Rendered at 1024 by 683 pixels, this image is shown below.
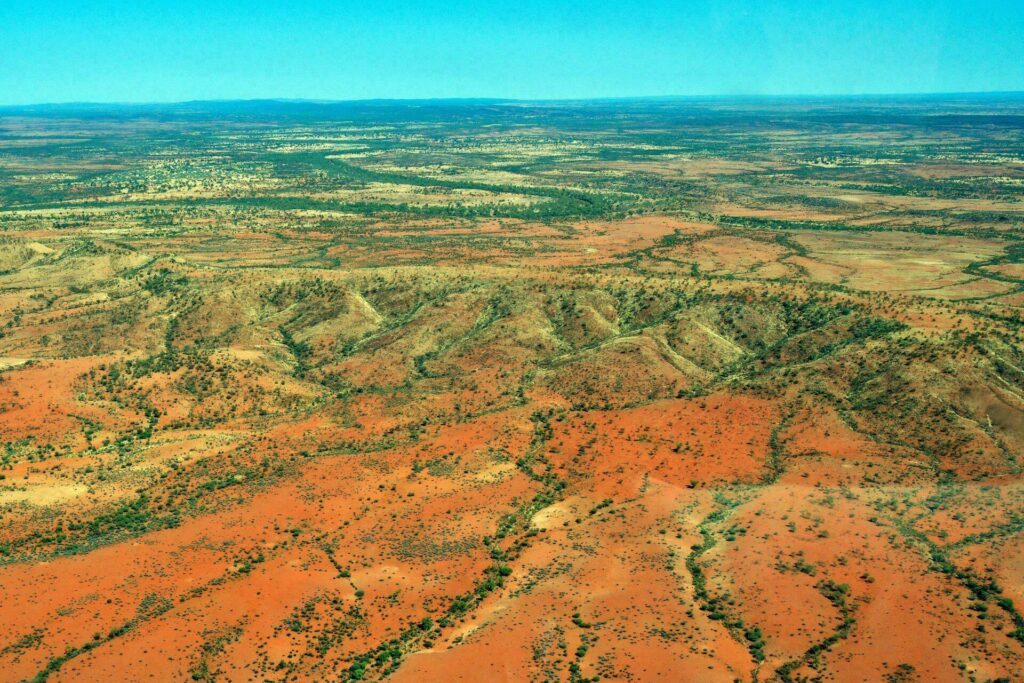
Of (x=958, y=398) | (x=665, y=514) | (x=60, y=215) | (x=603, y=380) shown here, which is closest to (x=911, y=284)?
(x=958, y=398)

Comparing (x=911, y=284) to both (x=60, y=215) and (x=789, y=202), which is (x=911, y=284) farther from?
(x=60, y=215)

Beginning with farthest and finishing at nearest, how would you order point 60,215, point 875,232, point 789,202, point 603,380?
point 789,202 → point 60,215 → point 875,232 → point 603,380

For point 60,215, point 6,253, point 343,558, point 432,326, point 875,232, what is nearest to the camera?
point 343,558

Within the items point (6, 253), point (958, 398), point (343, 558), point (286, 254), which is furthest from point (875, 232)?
point (6, 253)

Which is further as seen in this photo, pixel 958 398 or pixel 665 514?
pixel 958 398

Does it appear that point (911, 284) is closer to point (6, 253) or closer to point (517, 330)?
point (517, 330)

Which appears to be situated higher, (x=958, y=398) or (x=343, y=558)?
(x=958, y=398)
